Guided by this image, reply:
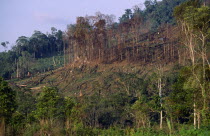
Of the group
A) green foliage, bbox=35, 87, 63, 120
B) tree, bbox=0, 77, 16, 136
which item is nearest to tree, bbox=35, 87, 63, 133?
green foliage, bbox=35, 87, 63, 120

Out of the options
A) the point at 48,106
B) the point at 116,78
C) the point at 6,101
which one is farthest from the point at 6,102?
the point at 116,78

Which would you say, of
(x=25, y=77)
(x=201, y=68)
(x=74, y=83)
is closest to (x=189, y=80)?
(x=201, y=68)

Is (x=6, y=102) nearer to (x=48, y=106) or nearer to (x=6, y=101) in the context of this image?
(x=6, y=101)

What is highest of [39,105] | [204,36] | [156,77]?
[204,36]

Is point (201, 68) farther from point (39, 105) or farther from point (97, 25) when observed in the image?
point (97, 25)

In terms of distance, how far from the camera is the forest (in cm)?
1299

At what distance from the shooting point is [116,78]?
30.5m

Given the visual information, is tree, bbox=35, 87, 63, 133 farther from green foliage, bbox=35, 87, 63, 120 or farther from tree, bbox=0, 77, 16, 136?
tree, bbox=0, 77, 16, 136

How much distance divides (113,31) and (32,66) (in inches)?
571

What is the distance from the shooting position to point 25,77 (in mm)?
41281

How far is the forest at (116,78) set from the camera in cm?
1299

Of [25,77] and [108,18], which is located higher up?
[108,18]

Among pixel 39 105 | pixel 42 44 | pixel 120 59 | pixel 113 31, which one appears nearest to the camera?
pixel 39 105

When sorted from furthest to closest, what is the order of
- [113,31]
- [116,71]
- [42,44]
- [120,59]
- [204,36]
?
[42,44] → [113,31] → [120,59] → [116,71] → [204,36]
